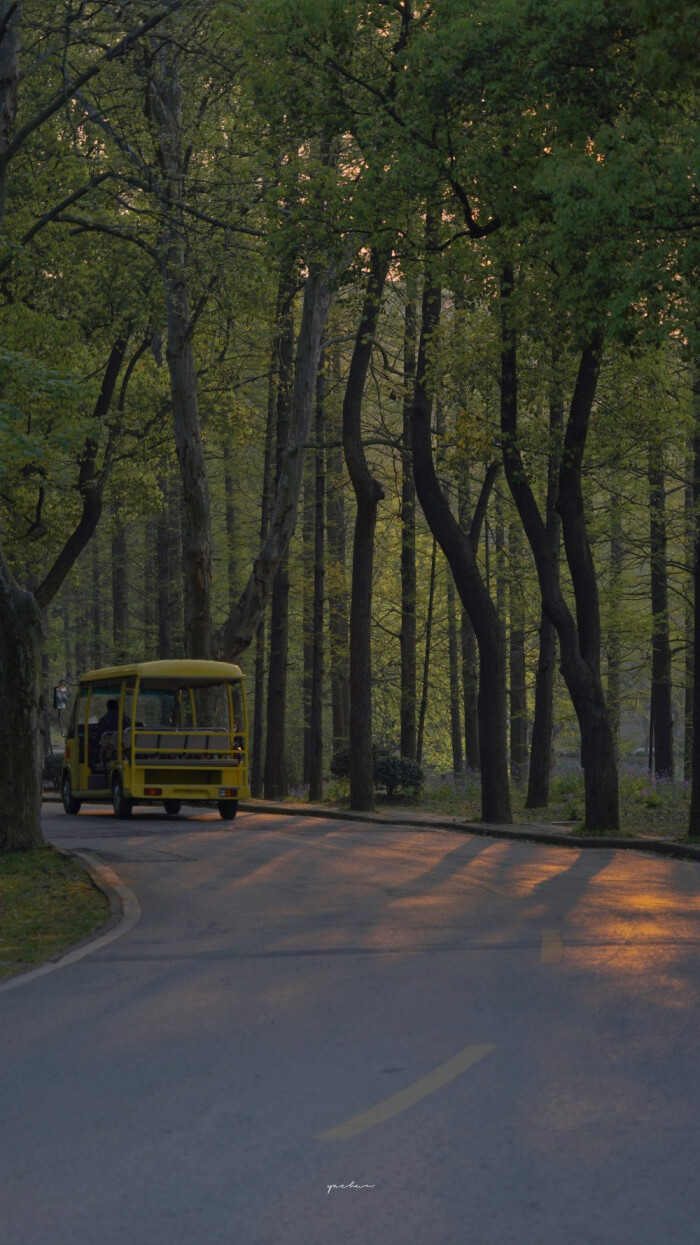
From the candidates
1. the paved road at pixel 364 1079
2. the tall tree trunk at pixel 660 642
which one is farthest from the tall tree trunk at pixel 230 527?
the paved road at pixel 364 1079

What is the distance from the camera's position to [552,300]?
21.0 meters

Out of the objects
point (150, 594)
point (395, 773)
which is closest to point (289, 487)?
point (395, 773)

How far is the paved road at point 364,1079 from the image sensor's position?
5188 mm

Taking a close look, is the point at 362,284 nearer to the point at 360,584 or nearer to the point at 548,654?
the point at 360,584

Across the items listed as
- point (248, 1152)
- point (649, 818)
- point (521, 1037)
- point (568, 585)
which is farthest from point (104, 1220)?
point (568, 585)

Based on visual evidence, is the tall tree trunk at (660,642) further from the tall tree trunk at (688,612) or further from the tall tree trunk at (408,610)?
the tall tree trunk at (408,610)

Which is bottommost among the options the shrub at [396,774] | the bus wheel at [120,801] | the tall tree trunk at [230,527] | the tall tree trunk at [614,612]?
the bus wheel at [120,801]

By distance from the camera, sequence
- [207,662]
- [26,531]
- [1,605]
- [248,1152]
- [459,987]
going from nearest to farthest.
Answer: [248,1152], [459,987], [1,605], [207,662], [26,531]

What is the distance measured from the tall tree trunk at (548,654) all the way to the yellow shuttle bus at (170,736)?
634 cm

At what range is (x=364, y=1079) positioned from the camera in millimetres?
7180

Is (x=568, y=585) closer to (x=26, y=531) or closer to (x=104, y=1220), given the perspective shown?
(x=26, y=531)

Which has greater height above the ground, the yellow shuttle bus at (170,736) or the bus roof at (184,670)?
the bus roof at (184,670)

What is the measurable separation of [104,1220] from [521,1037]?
3416 mm

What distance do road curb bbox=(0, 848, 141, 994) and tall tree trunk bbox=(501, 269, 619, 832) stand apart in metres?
8.33
